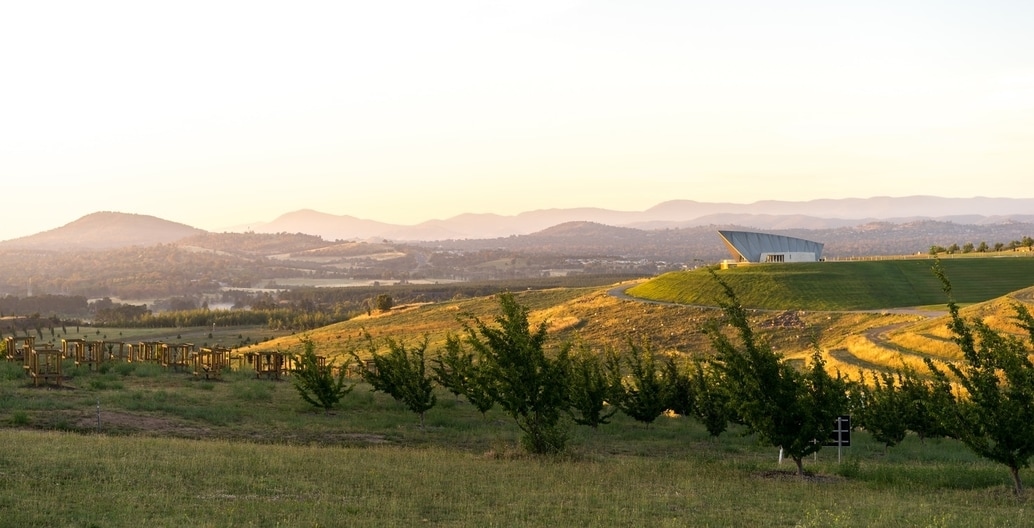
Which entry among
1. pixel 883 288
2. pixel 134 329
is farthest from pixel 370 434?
pixel 134 329

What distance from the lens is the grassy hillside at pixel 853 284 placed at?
86.4 meters

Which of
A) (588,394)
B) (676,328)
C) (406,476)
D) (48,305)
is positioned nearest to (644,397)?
(588,394)

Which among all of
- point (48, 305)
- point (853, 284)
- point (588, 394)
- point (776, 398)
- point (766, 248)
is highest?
point (766, 248)

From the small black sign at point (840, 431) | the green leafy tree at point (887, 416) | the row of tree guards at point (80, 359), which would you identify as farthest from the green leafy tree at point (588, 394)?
the row of tree guards at point (80, 359)

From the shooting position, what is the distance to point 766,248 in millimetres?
117500

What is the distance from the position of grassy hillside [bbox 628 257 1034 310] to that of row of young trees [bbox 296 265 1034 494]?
139 ft

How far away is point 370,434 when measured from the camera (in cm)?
3294

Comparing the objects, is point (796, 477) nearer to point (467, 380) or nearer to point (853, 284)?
point (467, 380)

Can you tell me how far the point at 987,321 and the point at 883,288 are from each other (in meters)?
37.3

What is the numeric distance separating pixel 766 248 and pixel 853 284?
84.5 ft

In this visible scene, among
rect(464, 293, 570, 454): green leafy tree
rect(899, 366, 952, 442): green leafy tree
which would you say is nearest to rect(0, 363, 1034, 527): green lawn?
rect(899, 366, 952, 442): green leafy tree

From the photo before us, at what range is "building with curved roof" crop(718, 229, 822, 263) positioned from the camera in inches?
4567

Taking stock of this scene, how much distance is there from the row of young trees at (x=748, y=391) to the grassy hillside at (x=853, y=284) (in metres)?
42.3

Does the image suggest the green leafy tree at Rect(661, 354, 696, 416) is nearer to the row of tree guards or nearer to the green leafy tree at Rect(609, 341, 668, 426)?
the green leafy tree at Rect(609, 341, 668, 426)
